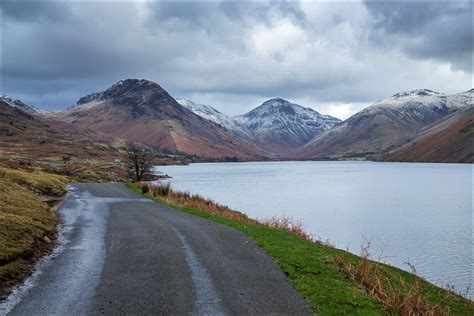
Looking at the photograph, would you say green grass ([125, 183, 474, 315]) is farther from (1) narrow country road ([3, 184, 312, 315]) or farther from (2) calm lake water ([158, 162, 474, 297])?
(2) calm lake water ([158, 162, 474, 297])

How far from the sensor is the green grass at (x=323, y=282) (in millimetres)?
12195

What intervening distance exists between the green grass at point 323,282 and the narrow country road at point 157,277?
528 millimetres

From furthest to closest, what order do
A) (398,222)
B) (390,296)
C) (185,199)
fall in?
(398,222)
(185,199)
(390,296)

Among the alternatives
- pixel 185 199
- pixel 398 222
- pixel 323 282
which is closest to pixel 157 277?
pixel 323 282

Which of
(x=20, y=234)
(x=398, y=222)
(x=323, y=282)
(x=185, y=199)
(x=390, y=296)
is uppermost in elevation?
(x=20, y=234)

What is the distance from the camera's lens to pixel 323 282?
14.3 m

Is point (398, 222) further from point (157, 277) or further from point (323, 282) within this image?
point (157, 277)

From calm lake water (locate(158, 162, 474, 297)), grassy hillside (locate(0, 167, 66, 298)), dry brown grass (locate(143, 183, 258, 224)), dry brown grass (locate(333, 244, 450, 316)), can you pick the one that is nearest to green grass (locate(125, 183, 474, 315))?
dry brown grass (locate(333, 244, 450, 316))

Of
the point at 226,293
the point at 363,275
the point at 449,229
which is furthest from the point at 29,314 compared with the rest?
the point at 449,229

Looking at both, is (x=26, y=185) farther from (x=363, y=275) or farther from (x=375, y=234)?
(x=363, y=275)

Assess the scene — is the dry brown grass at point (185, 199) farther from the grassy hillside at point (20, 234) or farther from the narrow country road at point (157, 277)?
the narrow country road at point (157, 277)

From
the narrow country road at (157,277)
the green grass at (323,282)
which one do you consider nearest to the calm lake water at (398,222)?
the green grass at (323,282)

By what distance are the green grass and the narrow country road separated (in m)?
0.53

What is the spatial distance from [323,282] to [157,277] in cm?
537
